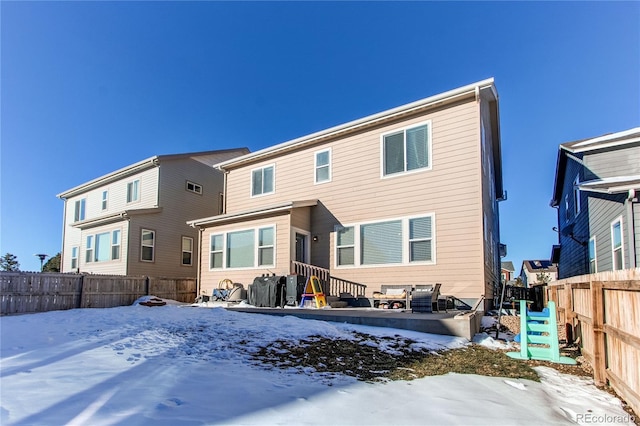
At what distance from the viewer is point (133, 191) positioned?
59.6 ft

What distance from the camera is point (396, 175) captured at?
10852mm

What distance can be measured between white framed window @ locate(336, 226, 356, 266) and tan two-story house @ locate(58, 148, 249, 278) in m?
8.95

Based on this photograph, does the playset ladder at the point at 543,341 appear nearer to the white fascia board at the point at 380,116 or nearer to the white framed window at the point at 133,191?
the white fascia board at the point at 380,116

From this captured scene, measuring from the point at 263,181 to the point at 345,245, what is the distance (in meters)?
4.19

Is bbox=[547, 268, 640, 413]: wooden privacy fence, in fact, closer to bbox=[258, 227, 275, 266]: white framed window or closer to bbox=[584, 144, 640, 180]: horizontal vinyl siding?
bbox=[584, 144, 640, 180]: horizontal vinyl siding

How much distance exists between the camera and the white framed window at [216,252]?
13532mm

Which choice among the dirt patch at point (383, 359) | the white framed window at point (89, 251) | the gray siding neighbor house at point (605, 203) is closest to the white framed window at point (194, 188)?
the white framed window at point (89, 251)

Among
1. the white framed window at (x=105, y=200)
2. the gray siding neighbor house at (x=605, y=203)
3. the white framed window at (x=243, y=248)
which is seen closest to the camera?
the gray siding neighbor house at (x=605, y=203)

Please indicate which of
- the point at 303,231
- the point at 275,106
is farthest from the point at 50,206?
the point at 303,231

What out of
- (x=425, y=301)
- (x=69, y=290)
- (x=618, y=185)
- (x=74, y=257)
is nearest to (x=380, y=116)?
(x=425, y=301)

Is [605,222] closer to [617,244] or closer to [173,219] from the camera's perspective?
[617,244]

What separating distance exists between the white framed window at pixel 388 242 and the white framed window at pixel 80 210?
1594cm

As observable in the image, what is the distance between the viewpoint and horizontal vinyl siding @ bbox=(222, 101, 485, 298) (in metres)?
9.46

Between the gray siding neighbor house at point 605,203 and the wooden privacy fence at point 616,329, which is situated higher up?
the gray siding neighbor house at point 605,203
